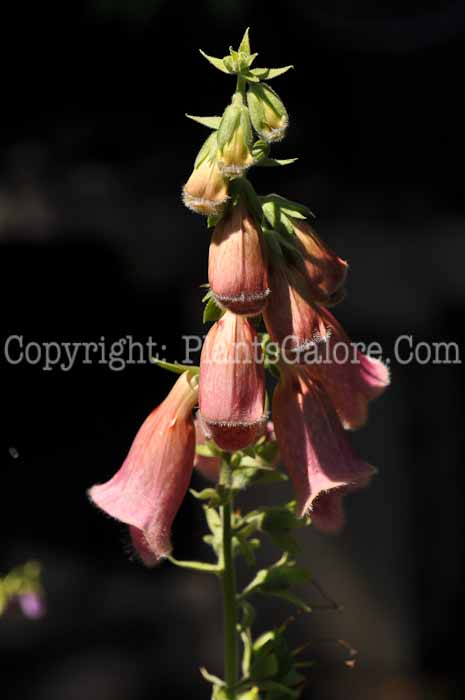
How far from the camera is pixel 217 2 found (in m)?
1.77

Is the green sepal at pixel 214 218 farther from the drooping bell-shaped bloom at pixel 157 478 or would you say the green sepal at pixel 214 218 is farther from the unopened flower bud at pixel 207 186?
the drooping bell-shaped bloom at pixel 157 478

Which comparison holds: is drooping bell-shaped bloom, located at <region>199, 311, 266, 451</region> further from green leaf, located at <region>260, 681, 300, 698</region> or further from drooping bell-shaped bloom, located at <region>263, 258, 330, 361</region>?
green leaf, located at <region>260, 681, 300, 698</region>

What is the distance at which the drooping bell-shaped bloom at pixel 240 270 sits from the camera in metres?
0.68

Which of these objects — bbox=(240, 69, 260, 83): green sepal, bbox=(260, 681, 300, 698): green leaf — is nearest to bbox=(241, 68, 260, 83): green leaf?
bbox=(240, 69, 260, 83): green sepal

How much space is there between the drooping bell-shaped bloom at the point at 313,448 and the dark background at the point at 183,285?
1164mm

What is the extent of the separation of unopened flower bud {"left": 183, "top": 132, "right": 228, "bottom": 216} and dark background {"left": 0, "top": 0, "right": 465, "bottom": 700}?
1.18m

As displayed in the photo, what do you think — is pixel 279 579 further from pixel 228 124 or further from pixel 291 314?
pixel 228 124

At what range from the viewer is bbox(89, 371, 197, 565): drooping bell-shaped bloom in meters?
0.77

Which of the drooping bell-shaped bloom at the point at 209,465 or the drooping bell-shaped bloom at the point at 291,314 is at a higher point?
the drooping bell-shaped bloom at the point at 291,314

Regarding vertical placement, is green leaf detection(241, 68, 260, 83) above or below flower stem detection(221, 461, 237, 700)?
above

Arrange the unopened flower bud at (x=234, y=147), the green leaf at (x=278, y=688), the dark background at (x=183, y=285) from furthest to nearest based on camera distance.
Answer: the dark background at (x=183, y=285), the green leaf at (x=278, y=688), the unopened flower bud at (x=234, y=147)

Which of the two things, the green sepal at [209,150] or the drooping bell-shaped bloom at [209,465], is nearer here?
the green sepal at [209,150]

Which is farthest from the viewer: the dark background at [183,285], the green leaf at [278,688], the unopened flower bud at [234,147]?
the dark background at [183,285]

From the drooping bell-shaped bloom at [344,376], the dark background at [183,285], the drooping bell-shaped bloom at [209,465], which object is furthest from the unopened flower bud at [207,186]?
the dark background at [183,285]
